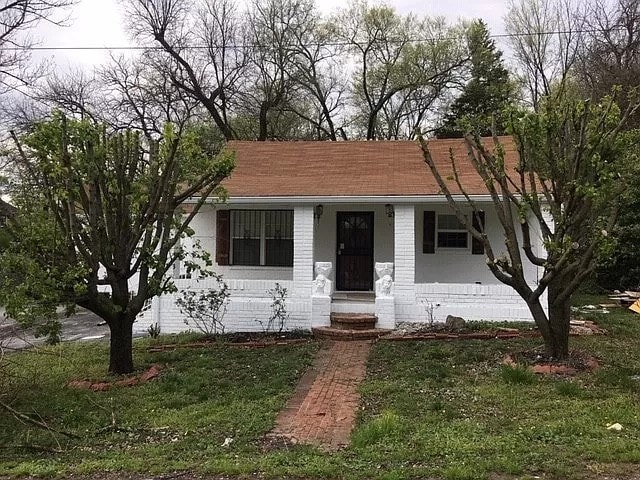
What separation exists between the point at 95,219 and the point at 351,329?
214 inches

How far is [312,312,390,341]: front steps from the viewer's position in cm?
1122

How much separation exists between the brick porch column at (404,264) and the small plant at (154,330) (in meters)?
4.90

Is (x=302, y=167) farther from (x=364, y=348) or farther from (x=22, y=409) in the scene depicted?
(x=22, y=409)

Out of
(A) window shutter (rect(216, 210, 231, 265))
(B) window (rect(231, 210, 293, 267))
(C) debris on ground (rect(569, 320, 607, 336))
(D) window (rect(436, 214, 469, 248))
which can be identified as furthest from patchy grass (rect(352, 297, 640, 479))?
(A) window shutter (rect(216, 210, 231, 265))

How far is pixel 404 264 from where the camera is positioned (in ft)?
39.8

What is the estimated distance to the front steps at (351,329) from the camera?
11.2m

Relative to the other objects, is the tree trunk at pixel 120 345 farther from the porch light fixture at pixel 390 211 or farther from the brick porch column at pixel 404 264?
the porch light fixture at pixel 390 211

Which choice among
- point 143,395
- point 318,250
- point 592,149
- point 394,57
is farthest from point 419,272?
point 394,57

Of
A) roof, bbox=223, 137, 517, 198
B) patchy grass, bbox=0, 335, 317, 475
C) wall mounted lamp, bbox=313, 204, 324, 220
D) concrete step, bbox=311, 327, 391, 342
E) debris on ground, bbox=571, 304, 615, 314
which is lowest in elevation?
patchy grass, bbox=0, 335, 317, 475

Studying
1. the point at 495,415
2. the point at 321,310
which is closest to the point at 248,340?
the point at 321,310

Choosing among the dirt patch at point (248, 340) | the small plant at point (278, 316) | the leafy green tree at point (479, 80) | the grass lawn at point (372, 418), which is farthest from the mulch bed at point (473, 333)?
the leafy green tree at point (479, 80)

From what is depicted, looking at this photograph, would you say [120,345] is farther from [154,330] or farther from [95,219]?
[154,330]

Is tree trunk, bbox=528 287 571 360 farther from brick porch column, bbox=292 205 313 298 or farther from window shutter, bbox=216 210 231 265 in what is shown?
window shutter, bbox=216 210 231 265

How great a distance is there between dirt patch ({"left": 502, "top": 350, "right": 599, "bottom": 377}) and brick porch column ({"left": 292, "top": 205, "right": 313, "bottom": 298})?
4.73 meters
